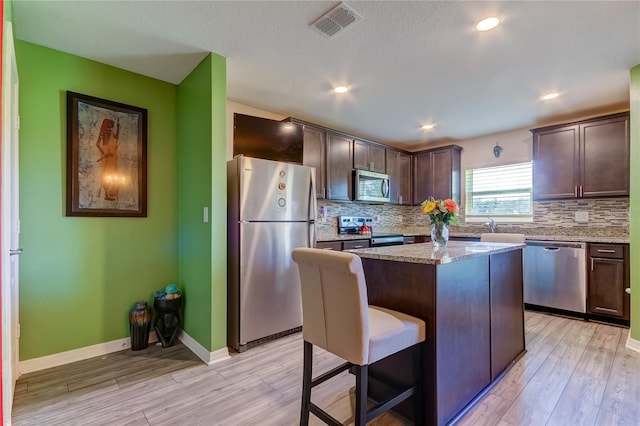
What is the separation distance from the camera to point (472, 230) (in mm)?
4883

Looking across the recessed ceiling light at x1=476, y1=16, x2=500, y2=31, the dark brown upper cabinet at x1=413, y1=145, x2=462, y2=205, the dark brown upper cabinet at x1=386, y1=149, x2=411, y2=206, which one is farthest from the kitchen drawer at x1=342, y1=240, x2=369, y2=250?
the recessed ceiling light at x1=476, y1=16, x2=500, y2=31

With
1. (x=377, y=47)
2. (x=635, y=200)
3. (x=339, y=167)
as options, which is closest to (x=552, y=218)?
(x=635, y=200)

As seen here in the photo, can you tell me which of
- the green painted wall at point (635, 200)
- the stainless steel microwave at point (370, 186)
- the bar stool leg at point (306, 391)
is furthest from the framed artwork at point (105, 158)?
the green painted wall at point (635, 200)

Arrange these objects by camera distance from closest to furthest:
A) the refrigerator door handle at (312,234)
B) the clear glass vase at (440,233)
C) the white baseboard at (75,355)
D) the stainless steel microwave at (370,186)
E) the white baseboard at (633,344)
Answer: the white baseboard at (75,355) → the clear glass vase at (440,233) → the white baseboard at (633,344) → the refrigerator door handle at (312,234) → the stainless steel microwave at (370,186)

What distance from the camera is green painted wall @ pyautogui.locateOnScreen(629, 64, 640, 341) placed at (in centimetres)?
262

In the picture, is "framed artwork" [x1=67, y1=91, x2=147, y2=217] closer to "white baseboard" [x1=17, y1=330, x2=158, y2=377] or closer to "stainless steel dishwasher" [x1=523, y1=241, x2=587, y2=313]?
"white baseboard" [x1=17, y1=330, x2=158, y2=377]

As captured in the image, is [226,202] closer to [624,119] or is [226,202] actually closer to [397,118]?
[397,118]

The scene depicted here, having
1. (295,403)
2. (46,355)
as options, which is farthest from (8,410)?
(295,403)

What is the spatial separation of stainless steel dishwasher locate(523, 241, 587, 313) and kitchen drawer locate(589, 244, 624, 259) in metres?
0.07

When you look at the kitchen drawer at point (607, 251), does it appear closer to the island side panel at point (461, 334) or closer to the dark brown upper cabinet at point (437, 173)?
the dark brown upper cabinet at point (437, 173)

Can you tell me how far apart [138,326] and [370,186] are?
3.36m

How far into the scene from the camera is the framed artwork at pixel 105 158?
2490mm

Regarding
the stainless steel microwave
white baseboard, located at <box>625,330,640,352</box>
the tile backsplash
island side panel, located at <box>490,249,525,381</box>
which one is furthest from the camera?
the stainless steel microwave

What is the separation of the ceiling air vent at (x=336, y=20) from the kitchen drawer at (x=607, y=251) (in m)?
3.48
